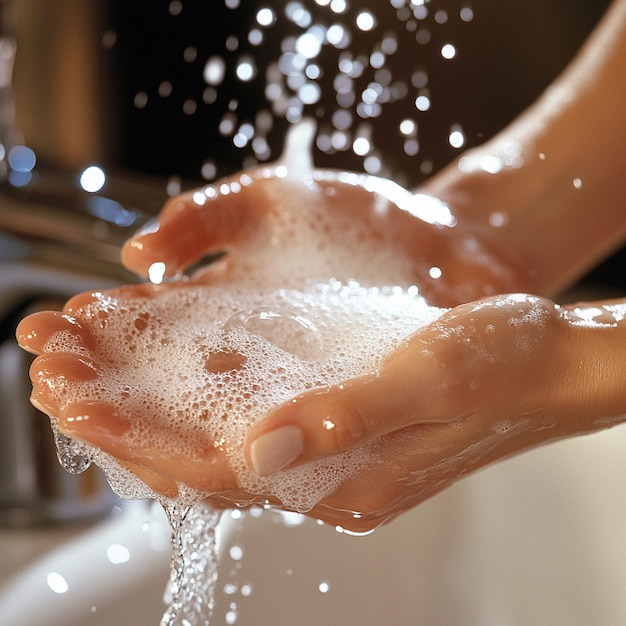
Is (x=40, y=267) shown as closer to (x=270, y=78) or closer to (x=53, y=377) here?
(x=53, y=377)

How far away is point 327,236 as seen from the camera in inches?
23.0

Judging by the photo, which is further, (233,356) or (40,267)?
(40,267)

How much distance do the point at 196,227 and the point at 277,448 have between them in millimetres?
215

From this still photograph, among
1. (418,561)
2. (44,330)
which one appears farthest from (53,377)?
(418,561)

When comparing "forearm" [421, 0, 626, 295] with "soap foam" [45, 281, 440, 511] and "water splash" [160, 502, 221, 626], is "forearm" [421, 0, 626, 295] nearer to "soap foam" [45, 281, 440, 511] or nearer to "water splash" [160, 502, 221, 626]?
"soap foam" [45, 281, 440, 511]

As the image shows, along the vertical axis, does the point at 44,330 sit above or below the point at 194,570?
above

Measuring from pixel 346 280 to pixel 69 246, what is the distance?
0.19 meters

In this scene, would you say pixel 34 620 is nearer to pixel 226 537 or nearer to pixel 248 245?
pixel 226 537

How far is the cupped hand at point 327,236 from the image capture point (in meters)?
0.53

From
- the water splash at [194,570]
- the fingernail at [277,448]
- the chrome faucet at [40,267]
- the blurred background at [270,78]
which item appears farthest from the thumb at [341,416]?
the blurred background at [270,78]

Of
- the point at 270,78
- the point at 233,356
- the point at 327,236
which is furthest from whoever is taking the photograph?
the point at 270,78

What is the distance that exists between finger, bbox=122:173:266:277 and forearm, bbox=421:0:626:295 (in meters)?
0.18

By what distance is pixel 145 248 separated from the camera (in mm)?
493

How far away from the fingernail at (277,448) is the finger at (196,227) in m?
0.19
